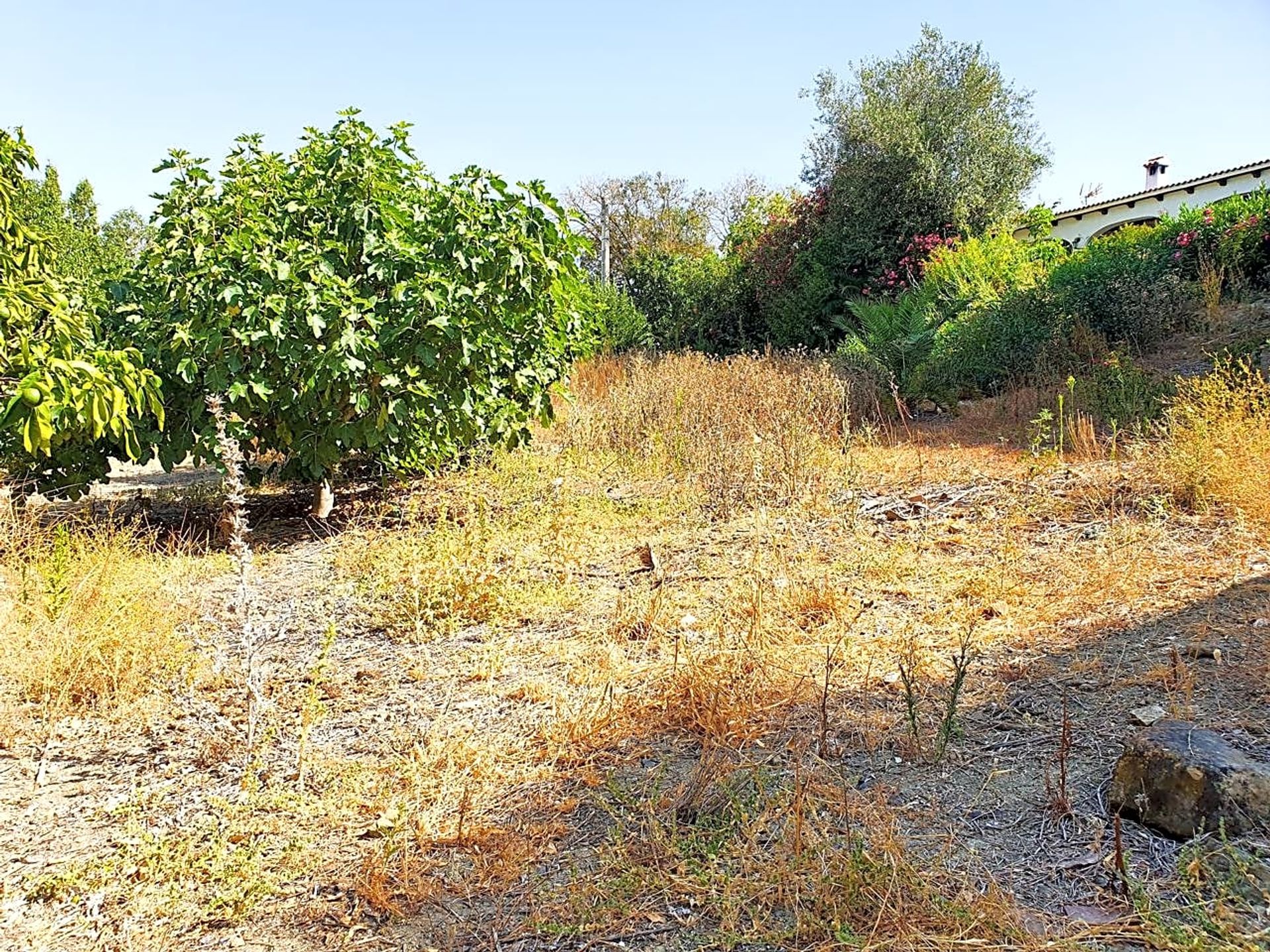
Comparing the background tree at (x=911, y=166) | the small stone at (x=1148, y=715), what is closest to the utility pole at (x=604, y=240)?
the background tree at (x=911, y=166)

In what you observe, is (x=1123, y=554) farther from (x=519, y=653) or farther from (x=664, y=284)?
(x=664, y=284)

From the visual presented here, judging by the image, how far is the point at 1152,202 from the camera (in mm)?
16062

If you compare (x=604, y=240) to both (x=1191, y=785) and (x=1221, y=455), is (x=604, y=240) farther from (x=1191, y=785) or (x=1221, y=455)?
(x=1191, y=785)

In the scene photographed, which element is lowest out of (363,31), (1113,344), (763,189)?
(1113,344)

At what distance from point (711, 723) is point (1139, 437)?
412 cm

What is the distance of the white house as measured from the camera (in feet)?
48.6

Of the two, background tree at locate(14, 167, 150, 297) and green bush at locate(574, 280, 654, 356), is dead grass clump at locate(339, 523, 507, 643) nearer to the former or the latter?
background tree at locate(14, 167, 150, 297)

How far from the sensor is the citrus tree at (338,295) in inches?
171

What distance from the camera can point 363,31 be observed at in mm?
5977

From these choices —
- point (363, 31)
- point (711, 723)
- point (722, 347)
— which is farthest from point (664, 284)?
point (711, 723)

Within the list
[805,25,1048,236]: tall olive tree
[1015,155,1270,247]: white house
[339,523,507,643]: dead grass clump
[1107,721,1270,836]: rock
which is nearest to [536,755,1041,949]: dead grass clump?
[1107,721,1270,836]: rock

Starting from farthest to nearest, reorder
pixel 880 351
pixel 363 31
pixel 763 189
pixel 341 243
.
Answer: pixel 763 189 < pixel 880 351 < pixel 363 31 < pixel 341 243

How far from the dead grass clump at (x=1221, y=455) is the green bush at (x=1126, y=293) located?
3.54 m

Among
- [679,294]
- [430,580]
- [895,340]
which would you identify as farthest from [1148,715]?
[679,294]
